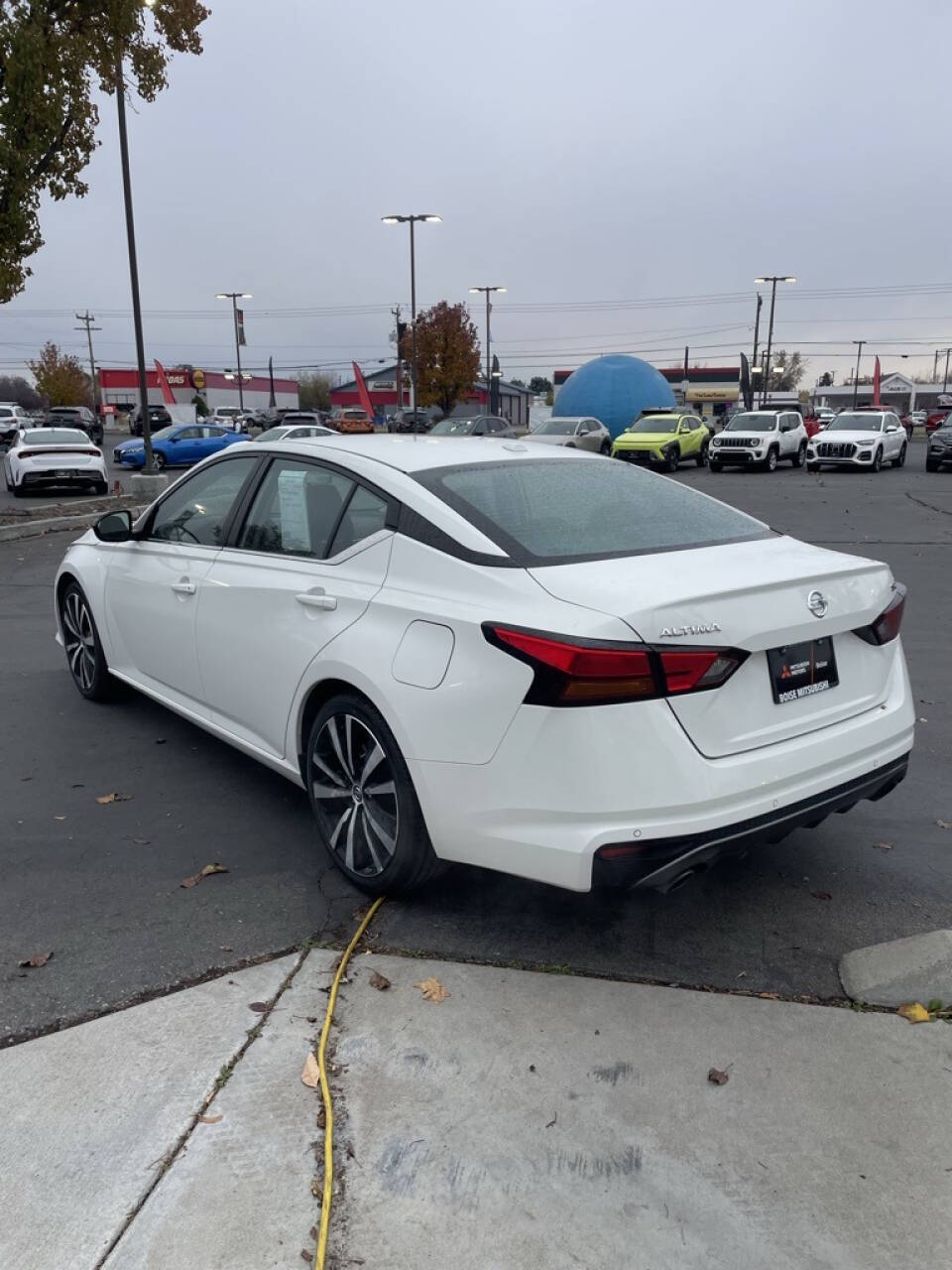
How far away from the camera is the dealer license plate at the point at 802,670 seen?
3014 mm

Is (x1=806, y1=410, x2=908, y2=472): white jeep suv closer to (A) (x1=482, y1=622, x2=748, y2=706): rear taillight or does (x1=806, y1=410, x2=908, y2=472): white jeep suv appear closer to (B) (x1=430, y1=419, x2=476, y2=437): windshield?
(B) (x1=430, y1=419, x2=476, y2=437): windshield

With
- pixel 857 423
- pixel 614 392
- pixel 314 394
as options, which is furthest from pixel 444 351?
pixel 314 394

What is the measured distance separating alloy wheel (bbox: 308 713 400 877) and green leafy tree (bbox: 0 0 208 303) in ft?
42.5

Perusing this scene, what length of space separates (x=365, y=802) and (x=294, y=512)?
1.26m

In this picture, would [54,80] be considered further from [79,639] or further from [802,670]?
[802,670]

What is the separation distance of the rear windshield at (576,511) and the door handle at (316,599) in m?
0.53

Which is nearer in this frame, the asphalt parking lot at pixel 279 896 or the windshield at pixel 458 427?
the asphalt parking lot at pixel 279 896

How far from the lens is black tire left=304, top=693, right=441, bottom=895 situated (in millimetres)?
3283

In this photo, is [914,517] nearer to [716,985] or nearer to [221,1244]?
[716,985]

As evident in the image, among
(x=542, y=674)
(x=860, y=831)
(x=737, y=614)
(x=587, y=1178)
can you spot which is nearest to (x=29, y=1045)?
(x=587, y=1178)

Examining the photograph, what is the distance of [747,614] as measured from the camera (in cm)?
290

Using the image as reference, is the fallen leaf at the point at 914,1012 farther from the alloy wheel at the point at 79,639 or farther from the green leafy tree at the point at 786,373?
the green leafy tree at the point at 786,373

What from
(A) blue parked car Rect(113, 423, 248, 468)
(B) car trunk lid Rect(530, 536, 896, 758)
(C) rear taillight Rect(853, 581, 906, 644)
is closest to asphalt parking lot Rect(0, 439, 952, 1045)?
(B) car trunk lid Rect(530, 536, 896, 758)

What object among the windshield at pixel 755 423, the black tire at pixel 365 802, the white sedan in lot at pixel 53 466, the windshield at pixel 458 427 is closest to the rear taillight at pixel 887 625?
the black tire at pixel 365 802
